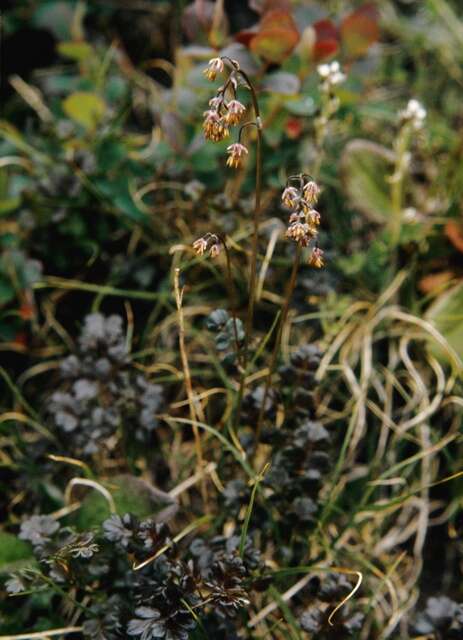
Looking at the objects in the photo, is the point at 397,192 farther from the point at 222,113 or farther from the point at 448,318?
the point at 222,113

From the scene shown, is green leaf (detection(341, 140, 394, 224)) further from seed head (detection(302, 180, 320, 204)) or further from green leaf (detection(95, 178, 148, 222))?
seed head (detection(302, 180, 320, 204))

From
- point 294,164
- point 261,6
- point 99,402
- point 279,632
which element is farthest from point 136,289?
point 279,632

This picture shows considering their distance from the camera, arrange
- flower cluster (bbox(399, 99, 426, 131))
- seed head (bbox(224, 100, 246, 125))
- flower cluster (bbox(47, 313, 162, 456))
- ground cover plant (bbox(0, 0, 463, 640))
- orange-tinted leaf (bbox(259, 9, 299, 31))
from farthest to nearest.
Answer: flower cluster (bbox(399, 99, 426, 131)) < orange-tinted leaf (bbox(259, 9, 299, 31)) < flower cluster (bbox(47, 313, 162, 456)) < ground cover plant (bbox(0, 0, 463, 640)) < seed head (bbox(224, 100, 246, 125))

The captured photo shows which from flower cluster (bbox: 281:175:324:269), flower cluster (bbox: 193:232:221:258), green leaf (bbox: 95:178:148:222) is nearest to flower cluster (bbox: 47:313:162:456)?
green leaf (bbox: 95:178:148:222)

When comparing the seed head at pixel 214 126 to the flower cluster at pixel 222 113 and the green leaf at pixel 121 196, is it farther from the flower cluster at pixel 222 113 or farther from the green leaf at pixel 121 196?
the green leaf at pixel 121 196

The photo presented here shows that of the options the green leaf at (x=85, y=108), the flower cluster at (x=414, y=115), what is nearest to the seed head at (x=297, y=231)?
the flower cluster at (x=414, y=115)

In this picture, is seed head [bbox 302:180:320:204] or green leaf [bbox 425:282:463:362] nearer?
seed head [bbox 302:180:320:204]
